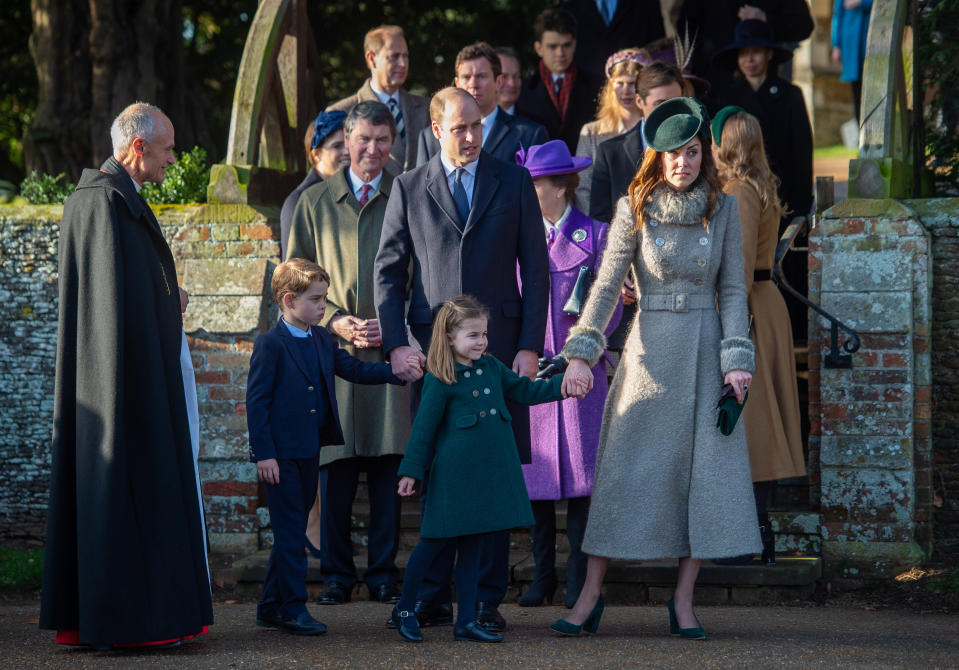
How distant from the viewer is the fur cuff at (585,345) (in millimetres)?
5008

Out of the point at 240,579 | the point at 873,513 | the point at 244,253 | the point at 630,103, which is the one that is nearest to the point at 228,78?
the point at 244,253

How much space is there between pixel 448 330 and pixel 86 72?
6238 mm

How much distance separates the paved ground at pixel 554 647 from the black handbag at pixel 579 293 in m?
1.28

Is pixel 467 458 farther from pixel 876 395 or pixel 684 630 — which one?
pixel 876 395

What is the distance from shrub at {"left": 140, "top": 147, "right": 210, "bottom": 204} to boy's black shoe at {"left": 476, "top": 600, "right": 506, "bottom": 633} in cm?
358

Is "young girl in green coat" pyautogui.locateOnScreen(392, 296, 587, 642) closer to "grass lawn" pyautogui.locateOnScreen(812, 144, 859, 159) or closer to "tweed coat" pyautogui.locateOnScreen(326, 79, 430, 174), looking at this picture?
"tweed coat" pyautogui.locateOnScreen(326, 79, 430, 174)

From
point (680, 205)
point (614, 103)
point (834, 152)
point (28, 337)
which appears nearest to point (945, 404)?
point (614, 103)

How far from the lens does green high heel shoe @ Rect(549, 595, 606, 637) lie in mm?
4941

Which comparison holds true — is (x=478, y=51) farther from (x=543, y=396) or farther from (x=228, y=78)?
(x=228, y=78)

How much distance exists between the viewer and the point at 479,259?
539cm

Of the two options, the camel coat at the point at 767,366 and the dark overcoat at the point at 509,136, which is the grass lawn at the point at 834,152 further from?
the camel coat at the point at 767,366

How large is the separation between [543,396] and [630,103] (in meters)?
2.52

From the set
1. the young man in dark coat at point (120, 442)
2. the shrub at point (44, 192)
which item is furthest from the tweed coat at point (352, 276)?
the shrub at point (44, 192)

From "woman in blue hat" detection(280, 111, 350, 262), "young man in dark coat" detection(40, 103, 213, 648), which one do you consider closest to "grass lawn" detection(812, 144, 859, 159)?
"woman in blue hat" detection(280, 111, 350, 262)
